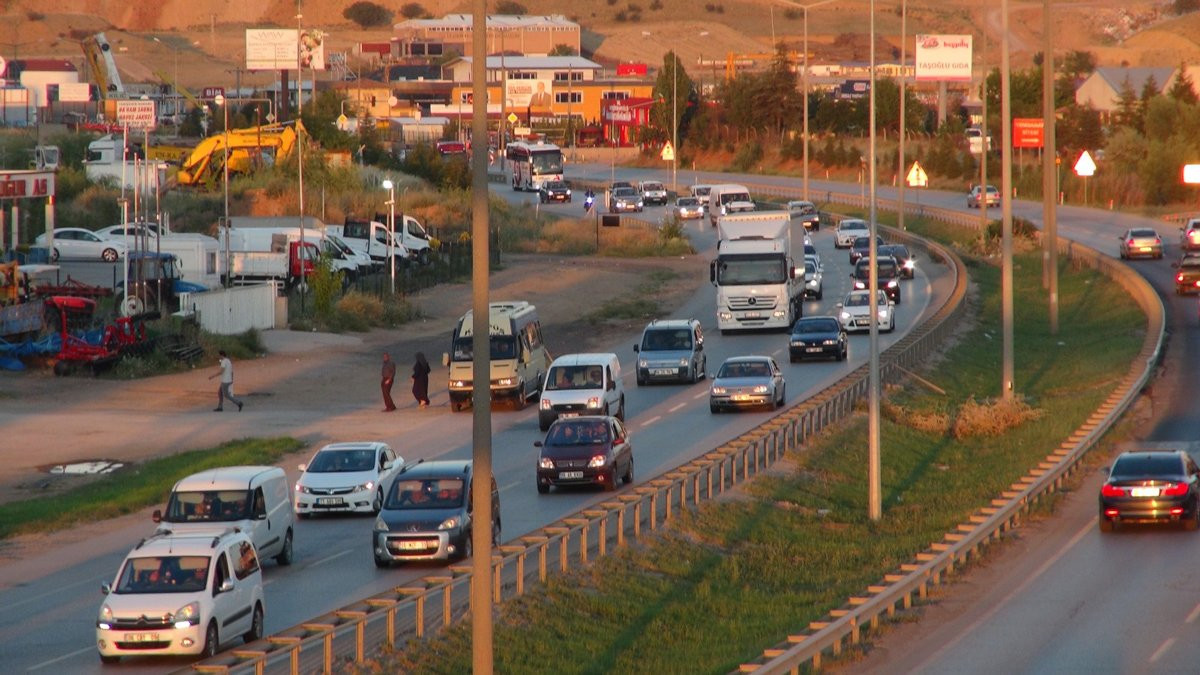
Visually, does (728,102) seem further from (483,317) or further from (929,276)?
(483,317)

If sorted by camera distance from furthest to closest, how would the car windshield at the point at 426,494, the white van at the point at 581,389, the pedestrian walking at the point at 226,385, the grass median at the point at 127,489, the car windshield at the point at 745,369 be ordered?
the pedestrian walking at the point at 226,385 → the car windshield at the point at 745,369 → the white van at the point at 581,389 → the grass median at the point at 127,489 → the car windshield at the point at 426,494

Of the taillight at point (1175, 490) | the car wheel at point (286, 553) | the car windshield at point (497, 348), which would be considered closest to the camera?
the car wheel at point (286, 553)

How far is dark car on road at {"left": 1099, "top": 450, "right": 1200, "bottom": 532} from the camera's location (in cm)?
2753

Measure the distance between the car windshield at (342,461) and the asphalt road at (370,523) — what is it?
88 centimetres

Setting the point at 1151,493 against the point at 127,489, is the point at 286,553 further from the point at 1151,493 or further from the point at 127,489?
the point at 1151,493

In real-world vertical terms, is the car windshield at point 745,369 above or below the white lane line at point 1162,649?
above

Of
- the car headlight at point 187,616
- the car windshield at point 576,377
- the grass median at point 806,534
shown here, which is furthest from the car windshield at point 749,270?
the car headlight at point 187,616

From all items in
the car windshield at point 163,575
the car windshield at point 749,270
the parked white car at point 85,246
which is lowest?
the car windshield at point 163,575

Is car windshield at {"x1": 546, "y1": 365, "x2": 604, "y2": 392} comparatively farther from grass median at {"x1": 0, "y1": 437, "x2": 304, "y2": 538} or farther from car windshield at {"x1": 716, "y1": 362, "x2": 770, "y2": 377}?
grass median at {"x1": 0, "y1": 437, "x2": 304, "y2": 538}

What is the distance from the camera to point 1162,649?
19.8m

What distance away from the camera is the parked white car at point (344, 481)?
29.1 m

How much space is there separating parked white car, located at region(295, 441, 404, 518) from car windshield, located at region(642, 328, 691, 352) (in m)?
17.1

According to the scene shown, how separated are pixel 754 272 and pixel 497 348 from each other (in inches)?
549

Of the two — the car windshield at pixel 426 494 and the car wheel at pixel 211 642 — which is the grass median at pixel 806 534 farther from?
the car windshield at pixel 426 494
